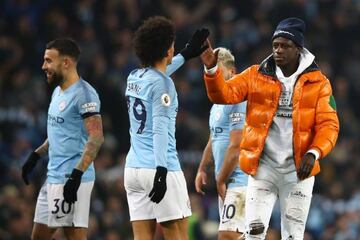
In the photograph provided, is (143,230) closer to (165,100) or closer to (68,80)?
(165,100)

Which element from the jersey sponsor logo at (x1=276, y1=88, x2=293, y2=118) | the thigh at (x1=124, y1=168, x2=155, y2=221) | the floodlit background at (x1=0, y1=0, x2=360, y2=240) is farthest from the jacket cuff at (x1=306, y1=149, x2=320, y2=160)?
the floodlit background at (x1=0, y1=0, x2=360, y2=240)

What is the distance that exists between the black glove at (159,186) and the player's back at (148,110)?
0.87ft

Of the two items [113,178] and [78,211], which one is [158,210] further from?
[113,178]

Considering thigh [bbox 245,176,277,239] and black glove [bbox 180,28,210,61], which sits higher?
black glove [bbox 180,28,210,61]

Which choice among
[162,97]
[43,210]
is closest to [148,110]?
[162,97]

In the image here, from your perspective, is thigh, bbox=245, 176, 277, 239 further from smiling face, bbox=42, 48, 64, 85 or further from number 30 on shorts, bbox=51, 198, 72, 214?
smiling face, bbox=42, 48, 64, 85

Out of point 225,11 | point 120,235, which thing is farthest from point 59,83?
point 225,11

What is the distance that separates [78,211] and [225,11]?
36.8ft

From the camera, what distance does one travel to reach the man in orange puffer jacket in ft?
29.0

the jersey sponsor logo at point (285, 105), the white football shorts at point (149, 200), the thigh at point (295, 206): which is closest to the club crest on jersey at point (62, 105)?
the white football shorts at point (149, 200)

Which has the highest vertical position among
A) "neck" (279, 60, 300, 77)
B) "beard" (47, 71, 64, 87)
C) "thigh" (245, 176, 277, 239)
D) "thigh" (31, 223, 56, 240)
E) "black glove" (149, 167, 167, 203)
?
"beard" (47, 71, 64, 87)

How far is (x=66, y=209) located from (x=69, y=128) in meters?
0.70

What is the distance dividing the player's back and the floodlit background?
4876mm

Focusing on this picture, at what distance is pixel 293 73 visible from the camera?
352 inches
